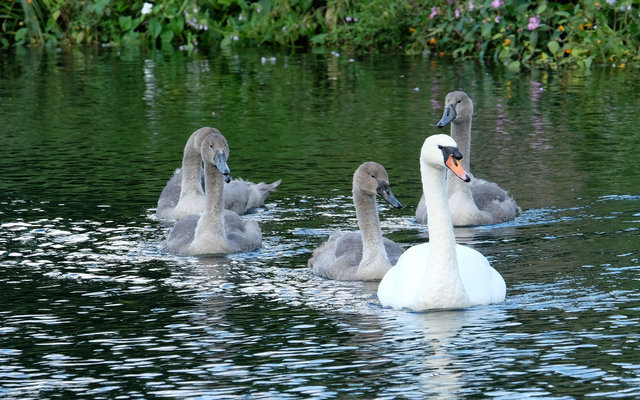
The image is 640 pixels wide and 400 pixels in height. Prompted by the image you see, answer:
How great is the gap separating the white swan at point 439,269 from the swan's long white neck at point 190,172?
448 centimetres

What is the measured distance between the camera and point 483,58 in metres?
28.5

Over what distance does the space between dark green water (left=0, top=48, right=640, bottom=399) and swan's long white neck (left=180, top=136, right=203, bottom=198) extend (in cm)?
51

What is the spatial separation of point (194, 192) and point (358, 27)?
1730 centimetres

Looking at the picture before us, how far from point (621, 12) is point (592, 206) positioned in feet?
43.6

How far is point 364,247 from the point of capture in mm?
11375

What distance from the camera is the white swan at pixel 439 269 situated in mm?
9891

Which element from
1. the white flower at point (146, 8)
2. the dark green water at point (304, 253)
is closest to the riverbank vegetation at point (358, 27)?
the white flower at point (146, 8)

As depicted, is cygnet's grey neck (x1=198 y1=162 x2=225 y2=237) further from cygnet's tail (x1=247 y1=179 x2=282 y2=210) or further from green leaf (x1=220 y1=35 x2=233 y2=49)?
green leaf (x1=220 y1=35 x2=233 y2=49)

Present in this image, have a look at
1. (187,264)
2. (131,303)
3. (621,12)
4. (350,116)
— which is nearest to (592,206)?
(187,264)

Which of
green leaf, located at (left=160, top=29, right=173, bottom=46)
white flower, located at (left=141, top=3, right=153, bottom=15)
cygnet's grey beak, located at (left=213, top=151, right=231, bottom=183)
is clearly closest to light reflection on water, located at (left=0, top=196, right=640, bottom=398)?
cygnet's grey beak, located at (left=213, top=151, right=231, bottom=183)

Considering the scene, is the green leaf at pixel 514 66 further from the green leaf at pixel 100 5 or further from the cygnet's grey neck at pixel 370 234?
the cygnet's grey neck at pixel 370 234

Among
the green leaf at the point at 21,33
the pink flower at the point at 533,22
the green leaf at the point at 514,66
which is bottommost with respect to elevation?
the green leaf at the point at 514,66

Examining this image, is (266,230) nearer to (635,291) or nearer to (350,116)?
(635,291)

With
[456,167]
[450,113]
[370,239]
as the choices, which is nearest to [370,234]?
[370,239]
